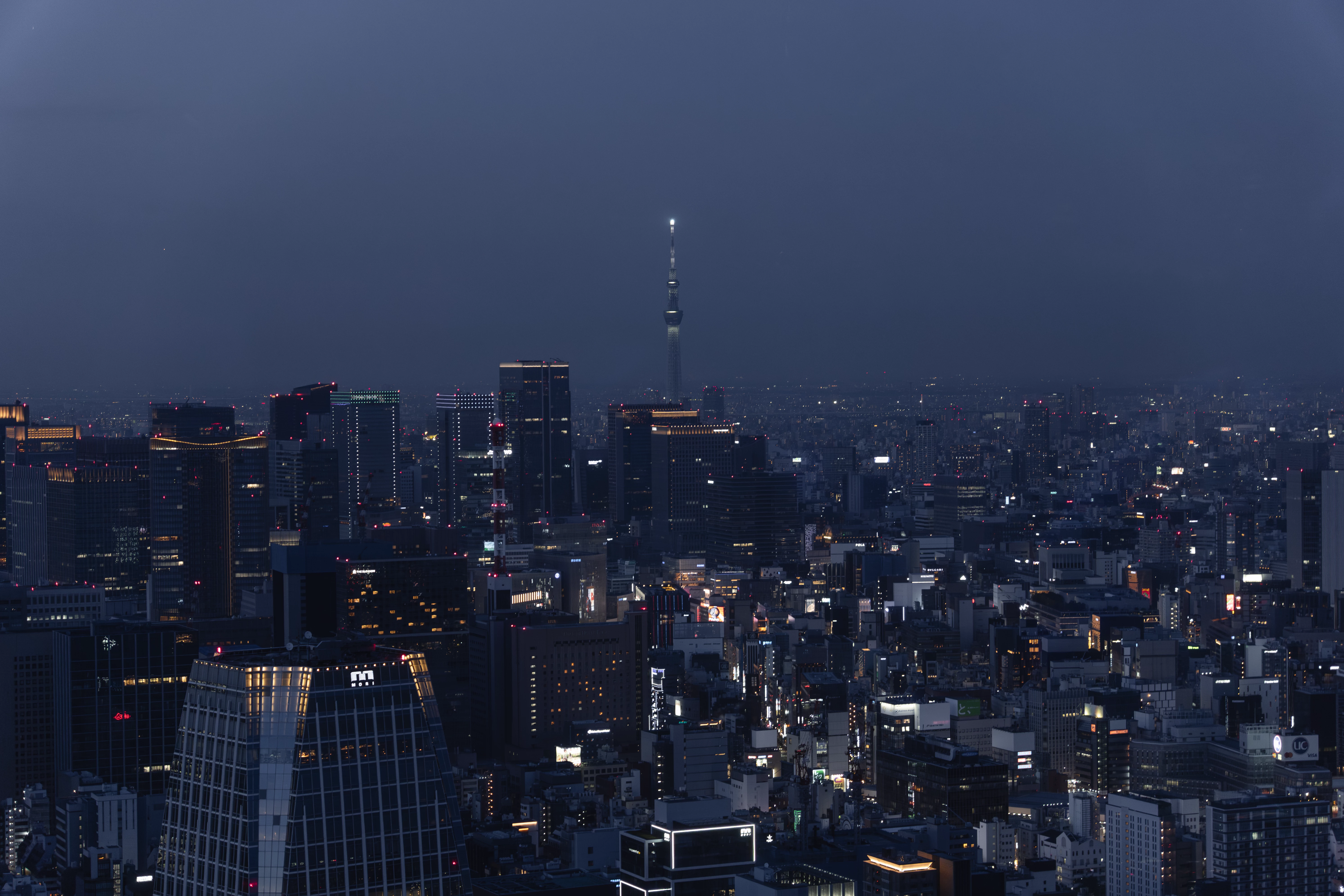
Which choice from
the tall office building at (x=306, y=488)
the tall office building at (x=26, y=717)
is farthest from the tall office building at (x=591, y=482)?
the tall office building at (x=26, y=717)

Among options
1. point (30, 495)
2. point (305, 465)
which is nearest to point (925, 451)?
point (305, 465)

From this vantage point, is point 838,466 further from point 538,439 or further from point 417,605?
point 417,605

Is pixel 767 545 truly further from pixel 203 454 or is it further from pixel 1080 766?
pixel 1080 766

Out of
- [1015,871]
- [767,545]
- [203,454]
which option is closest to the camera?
[1015,871]

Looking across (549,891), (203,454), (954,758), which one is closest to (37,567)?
(203,454)

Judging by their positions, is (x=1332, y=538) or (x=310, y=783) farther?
(x=1332, y=538)
